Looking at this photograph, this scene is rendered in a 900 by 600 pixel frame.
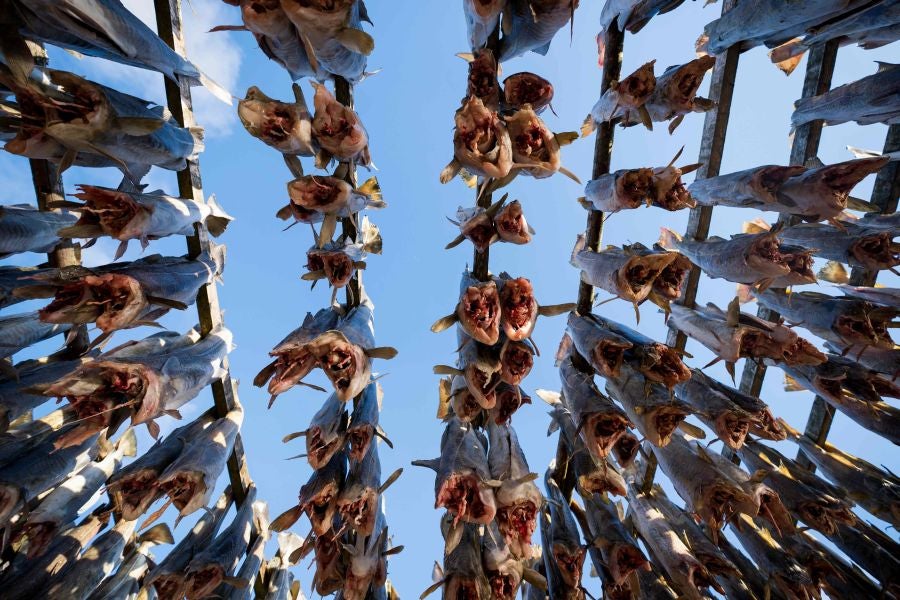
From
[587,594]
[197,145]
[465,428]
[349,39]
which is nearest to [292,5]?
[349,39]

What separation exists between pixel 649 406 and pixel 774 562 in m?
3.54

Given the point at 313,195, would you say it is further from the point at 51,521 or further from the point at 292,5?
the point at 51,521

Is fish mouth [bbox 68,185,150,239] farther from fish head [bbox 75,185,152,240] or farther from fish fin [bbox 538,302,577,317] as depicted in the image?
fish fin [bbox 538,302,577,317]

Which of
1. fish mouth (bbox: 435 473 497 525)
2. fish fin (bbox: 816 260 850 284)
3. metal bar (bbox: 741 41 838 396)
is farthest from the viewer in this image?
fish fin (bbox: 816 260 850 284)

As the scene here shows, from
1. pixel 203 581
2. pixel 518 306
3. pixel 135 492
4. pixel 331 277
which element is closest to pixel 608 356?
pixel 518 306

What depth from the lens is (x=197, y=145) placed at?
434 cm

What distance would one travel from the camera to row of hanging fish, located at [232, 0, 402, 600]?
10.6ft

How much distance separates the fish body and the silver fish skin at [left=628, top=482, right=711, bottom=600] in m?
6.50

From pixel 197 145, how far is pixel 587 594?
7371 mm

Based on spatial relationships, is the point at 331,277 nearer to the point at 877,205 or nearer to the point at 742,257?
the point at 742,257

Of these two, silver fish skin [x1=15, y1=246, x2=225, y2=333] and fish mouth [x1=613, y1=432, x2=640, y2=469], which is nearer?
silver fish skin [x1=15, y1=246, x2=225, y2=333]

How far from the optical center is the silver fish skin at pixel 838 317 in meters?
4.72

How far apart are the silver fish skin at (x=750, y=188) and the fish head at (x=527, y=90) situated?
254cm

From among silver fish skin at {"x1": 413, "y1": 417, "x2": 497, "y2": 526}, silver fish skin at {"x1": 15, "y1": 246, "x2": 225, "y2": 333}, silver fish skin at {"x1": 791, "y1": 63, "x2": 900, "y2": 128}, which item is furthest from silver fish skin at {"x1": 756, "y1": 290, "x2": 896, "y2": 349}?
silver fish skin at {"x1": 15, "y1": 246, "x2": 225, "y2": 333}
